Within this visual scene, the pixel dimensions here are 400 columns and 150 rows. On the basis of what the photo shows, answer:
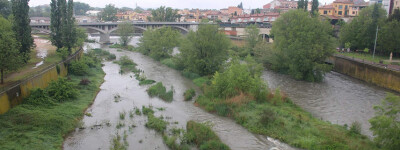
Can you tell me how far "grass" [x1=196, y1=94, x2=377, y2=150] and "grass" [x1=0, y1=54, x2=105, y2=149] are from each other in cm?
854

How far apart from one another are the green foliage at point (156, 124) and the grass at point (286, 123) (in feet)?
12.8

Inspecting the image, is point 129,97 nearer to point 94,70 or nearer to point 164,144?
point 164,144

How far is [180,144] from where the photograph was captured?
15.1 meters

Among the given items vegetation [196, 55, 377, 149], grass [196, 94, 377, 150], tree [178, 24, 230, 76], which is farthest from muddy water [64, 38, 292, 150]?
tree [178, 24, 230, 76]

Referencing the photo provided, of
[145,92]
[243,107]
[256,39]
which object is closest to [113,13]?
[256,39]

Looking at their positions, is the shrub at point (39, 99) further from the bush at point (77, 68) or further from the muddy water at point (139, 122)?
the bush at point (77, 68)

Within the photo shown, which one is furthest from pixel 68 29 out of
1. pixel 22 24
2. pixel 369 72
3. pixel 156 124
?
pixel 369 72

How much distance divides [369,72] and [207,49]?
15.9 m

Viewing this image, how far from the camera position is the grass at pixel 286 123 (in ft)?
48.6

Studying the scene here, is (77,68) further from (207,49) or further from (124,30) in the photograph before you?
(124,30)

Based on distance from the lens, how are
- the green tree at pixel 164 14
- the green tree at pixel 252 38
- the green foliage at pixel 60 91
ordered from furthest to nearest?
1. the green tree at pixel 164 14
2. the green tree at pixel 252 38
3. the green foliage at pixel 60 91

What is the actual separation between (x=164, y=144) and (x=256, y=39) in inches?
1501

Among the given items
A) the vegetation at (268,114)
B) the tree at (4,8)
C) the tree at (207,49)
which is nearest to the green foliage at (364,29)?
the tree at (207,49)

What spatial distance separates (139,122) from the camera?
18312 mm
